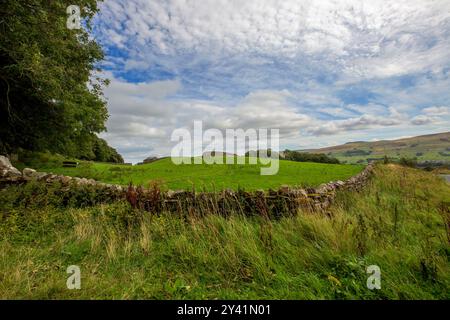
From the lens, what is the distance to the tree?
31.1 ft

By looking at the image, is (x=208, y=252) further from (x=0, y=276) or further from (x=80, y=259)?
(x=0, y=276)

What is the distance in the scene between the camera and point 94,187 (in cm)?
844

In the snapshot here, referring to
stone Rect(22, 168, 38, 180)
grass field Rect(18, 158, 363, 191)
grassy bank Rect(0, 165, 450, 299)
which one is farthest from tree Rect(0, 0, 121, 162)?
grassy bank Rect(0, 165, 450, 299)

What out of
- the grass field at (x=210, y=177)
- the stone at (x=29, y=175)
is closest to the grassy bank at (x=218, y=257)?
the stone at (x=29, y=175)

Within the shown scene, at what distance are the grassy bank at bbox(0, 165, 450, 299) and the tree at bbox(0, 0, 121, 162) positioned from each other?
6.60 metres

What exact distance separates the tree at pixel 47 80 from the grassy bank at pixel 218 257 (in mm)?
6598

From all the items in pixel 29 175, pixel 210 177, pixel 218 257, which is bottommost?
pixel 218 257

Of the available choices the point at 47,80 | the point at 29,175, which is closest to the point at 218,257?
the point at 29,175

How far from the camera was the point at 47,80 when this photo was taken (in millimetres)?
9969

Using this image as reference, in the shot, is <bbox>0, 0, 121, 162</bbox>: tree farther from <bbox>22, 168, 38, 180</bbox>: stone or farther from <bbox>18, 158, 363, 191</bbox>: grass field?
<bbox>22, 168, 38, 180</bbox>: stone

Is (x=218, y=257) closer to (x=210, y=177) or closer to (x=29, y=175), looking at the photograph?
(x=29, y=175)

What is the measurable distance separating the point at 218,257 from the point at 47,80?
10.1 m
